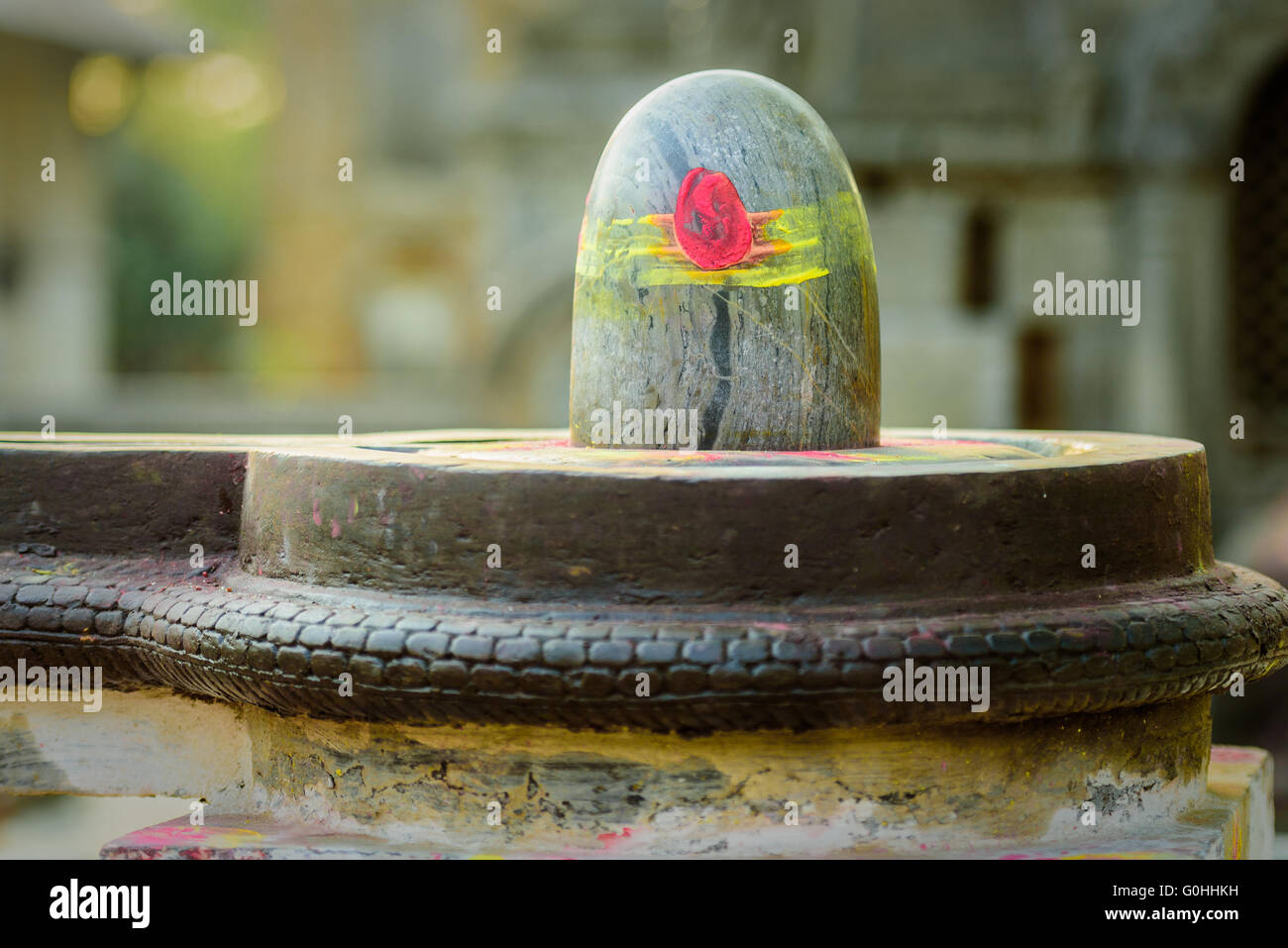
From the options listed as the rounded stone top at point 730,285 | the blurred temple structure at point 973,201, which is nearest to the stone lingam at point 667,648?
the rounded stone top at point 730,285

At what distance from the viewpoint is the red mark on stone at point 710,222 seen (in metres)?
3.55

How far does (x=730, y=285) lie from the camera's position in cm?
356

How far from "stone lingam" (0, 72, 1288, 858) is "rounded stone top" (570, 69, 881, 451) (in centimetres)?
24

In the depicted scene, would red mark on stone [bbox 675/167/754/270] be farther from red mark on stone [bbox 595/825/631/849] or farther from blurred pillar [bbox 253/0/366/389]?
blurred pillar [bbox 253/0/366/389]

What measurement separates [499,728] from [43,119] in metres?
17.7

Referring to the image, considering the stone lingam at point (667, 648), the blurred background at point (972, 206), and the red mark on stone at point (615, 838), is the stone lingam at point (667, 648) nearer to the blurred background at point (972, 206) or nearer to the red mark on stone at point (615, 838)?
the red mark on stone at point (615, 838)

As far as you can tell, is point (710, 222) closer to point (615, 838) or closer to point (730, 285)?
point (730, 285)

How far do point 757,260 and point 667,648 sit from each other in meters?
1.28

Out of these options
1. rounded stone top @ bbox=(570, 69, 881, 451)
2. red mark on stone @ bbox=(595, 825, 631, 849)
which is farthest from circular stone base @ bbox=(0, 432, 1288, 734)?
rounded stone top @ bbox=(570, 69, 881, 451)

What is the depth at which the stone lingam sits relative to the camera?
2.67m

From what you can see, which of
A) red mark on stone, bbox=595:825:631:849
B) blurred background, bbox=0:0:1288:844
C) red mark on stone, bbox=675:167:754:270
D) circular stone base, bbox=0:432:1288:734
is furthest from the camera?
blurred background, bbox=0:0:1288:844

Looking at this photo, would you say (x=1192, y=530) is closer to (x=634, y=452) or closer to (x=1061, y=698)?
(x=1061, y=698)

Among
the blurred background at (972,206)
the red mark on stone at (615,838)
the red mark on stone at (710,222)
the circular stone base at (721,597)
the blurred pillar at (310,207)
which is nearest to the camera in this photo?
the circular stone base at (721,597)
